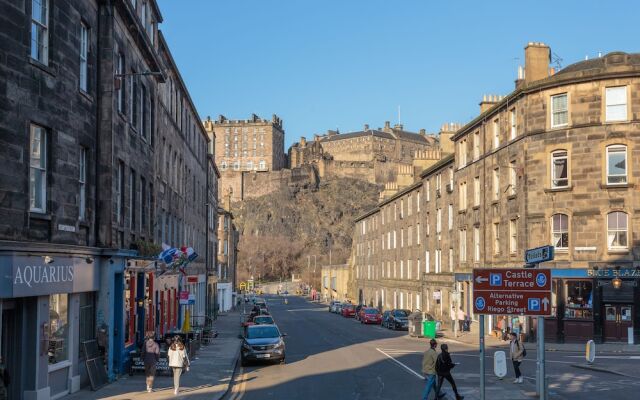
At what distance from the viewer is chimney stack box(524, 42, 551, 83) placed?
135 feet

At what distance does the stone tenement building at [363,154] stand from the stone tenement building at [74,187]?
508 ft

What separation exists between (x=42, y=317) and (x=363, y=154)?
174601mm

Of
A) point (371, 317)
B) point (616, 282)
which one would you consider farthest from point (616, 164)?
point (371, 317)

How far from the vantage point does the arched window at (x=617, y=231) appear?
3728 centimetres

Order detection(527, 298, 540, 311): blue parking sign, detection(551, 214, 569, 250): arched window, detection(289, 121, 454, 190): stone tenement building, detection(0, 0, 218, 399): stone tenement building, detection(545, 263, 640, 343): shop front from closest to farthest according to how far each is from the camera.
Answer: detection(527, 298, 540, 311): blue parking sign → detection(0, 0, 218, 399): stone tenement building → detection(545, 263, 640, 343): shop front → detection(551, 214, 569, 250): arched window → detection(289, 121, 454, 190): stone tenement building

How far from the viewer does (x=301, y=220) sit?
17975cm

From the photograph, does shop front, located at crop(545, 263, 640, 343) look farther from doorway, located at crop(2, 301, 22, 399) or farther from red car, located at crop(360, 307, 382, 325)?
doorway, located at crop(2, 301, 22, 399)

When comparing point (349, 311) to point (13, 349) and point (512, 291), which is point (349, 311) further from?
point (512, 291)

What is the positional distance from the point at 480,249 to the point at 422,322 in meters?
5.76

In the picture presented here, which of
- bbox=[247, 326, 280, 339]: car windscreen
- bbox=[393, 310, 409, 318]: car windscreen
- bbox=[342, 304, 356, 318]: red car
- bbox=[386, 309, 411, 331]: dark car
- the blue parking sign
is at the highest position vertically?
the blue parking sign

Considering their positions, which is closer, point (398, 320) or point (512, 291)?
point (512, 291)

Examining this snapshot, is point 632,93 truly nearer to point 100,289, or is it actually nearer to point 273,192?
point 100,289

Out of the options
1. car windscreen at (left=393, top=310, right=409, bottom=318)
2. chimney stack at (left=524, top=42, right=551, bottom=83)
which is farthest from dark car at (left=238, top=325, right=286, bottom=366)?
car windscreen at (left=393, top=310, right=409, bottom=318)

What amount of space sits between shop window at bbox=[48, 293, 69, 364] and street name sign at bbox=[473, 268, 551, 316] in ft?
32.4
